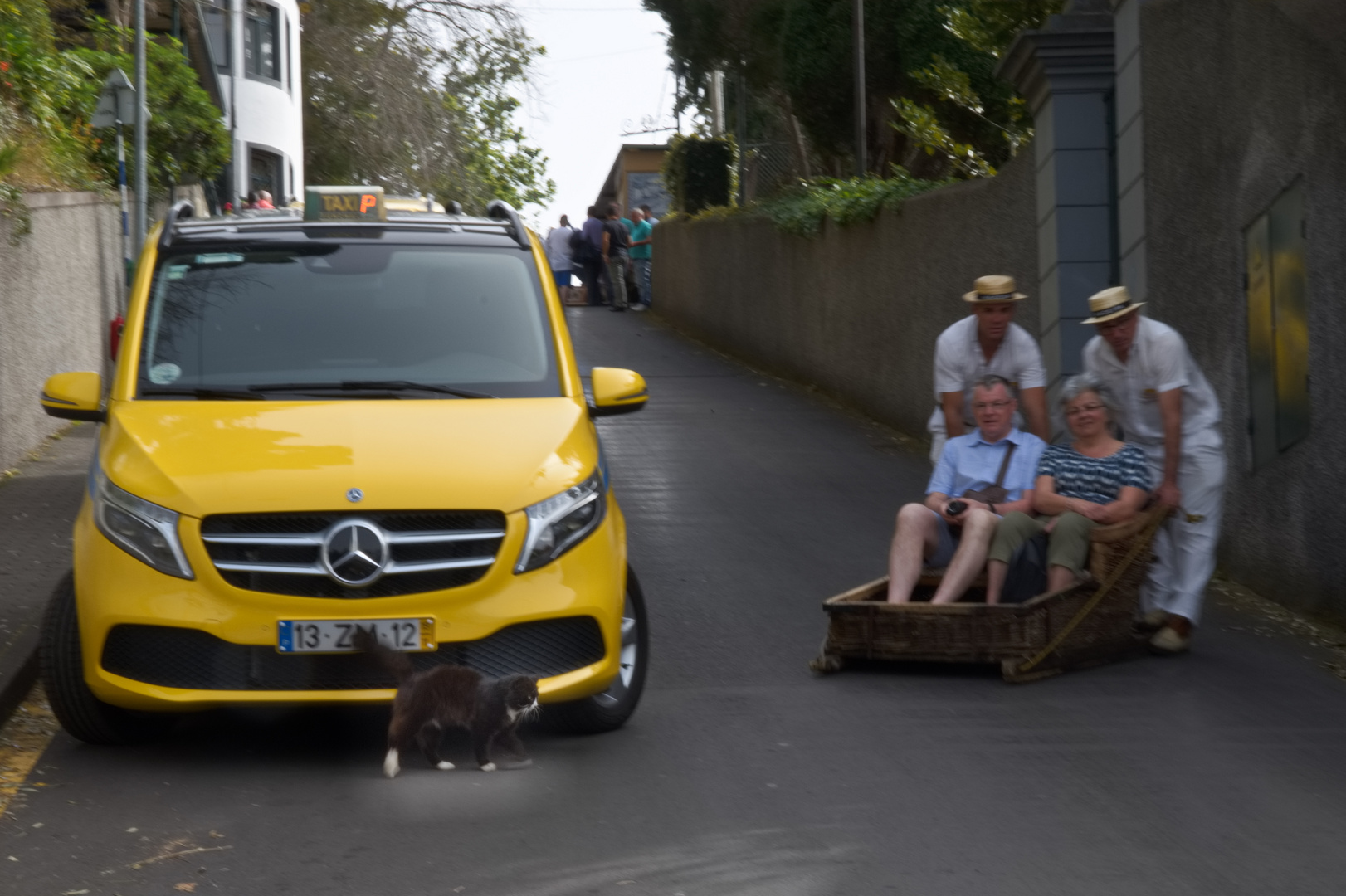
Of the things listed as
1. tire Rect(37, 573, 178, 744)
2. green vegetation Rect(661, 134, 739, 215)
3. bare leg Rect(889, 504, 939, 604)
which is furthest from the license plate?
green vegetation Rect(661, 134, 739, 215)

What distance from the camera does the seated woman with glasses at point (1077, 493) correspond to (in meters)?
8.12

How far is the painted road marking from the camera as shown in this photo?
6172 mm

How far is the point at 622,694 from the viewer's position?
6.84 metres

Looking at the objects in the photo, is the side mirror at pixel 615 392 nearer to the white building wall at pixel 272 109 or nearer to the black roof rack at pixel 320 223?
the black roof rack at pixel 320 223

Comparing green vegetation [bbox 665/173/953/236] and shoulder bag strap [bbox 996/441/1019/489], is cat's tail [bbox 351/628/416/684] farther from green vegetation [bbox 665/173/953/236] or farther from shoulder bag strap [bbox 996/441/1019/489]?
green vegetation [bbox 665/173/953/236]

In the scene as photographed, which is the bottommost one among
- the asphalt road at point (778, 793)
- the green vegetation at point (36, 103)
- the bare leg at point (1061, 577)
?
the asphalt road at point (778, 793)

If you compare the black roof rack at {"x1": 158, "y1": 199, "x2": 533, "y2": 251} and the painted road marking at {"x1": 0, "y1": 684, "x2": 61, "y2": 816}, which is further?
the black roof rack at {"x1": 158, "y1": 199, "x2": 533, "y2": 251}

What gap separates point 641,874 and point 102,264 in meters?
15.2

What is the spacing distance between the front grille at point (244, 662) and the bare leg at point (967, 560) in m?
2.54

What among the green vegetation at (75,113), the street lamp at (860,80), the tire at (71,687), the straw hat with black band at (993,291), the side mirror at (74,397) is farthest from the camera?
the street lamp at (860,80)

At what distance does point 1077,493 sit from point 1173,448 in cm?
47

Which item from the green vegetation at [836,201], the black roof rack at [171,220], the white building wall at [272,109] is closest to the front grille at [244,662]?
the black roof rack at [171,220]

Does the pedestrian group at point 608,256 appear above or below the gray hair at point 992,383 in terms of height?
above

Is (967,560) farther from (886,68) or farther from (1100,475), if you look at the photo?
(886,68)
